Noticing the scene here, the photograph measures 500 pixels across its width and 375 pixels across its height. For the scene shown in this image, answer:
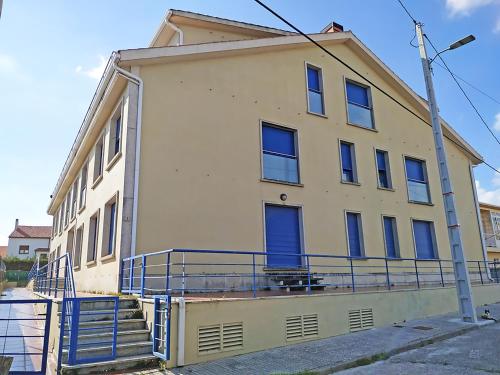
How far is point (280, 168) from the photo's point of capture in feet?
41.0

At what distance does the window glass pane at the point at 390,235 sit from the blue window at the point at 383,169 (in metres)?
1.43

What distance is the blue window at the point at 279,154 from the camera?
40.3ft

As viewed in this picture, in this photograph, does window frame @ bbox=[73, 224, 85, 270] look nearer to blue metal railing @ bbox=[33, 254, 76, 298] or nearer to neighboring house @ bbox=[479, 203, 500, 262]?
blue metal railing @ bbox=[33, 254, 76, 298]

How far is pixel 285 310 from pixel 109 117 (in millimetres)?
8569

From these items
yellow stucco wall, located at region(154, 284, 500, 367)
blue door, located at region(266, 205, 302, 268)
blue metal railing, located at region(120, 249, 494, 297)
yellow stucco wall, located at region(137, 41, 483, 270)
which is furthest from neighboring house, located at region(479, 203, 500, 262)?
blue door, located at region(266, 205, 302, 268)

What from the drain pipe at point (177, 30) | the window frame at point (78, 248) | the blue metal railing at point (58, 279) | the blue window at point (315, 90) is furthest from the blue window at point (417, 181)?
the window frame at point (78, 248)

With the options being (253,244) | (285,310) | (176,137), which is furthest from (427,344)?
(176,137)

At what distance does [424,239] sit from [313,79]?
8.21 meters

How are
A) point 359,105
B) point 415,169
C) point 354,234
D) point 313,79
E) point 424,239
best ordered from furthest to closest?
point 415,169 < point 424,239 < point 359,105 < point 313,79 < point 354,234

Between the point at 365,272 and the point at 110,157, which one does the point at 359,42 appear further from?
the point at 110,157

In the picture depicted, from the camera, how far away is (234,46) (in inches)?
472

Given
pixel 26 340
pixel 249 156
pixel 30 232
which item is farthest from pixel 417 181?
pixel 30 232

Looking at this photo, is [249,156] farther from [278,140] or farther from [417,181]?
[417,181]

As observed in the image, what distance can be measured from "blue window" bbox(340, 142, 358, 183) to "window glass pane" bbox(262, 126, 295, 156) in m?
2.33
